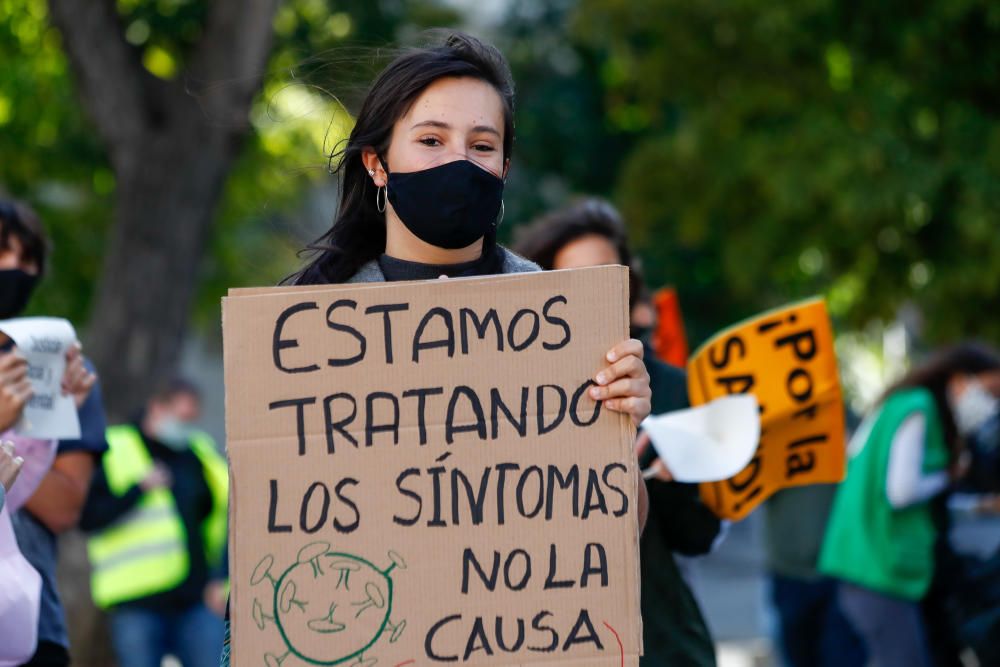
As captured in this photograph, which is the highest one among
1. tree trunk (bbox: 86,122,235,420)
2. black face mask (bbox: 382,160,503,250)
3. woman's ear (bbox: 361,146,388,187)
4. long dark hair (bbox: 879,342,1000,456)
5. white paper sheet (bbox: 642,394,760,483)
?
tree trunk (bbox: 86,122,235,420)

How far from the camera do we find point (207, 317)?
50.5 ft

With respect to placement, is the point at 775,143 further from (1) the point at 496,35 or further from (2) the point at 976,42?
(1) the point at 496,35

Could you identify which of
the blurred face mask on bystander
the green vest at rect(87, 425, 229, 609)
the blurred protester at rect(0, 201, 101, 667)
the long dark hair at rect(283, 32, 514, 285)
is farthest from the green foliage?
the long dark hair at rect(283, 32, 514, 285)

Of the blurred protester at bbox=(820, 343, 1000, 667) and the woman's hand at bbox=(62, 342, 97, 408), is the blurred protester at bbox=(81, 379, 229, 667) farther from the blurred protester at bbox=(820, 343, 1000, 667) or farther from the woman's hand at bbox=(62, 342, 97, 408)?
the woman's hand at bbox=(62, 342, 97, 408)

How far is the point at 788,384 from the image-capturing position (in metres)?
3.81

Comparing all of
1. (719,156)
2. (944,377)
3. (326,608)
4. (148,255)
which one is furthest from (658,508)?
(719,156)

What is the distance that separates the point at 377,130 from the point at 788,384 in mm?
1509

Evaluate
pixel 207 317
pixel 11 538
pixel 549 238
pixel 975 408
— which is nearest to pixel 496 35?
pixel 207 317

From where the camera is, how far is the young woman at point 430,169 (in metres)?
2.67

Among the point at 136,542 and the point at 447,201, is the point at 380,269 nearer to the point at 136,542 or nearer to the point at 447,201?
the point at 447,201

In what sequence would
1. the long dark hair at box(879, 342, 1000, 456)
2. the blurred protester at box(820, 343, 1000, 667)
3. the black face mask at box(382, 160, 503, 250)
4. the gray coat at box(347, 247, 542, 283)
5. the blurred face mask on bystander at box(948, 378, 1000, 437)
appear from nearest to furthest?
the black face mask at box(382, 160, 503, 250), the gray coat at box(347, 247, 542, 283), the blurred protester at box(820, 343, 1000, 667), the long dark hair at box(879, 342, 1000, 456), the blurred face mask on bystander at box(948, 378, 1000, 437)

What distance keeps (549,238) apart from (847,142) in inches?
239

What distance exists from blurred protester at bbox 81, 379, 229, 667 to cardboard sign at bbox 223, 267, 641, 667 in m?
4.62

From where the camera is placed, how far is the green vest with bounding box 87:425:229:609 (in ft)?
23.0
